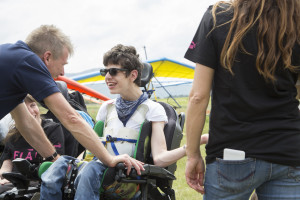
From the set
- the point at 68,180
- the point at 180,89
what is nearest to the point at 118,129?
the point at 68,180

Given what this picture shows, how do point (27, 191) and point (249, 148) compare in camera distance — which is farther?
point (27, 191)

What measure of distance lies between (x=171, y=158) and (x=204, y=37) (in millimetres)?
1258

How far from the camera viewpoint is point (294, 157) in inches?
61.6

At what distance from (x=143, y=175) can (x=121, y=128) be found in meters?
0.48

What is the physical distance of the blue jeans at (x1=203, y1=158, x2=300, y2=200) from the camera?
1563mm

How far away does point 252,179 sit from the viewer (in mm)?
1574

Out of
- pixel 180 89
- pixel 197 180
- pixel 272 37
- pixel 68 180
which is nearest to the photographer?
pixel 272 37

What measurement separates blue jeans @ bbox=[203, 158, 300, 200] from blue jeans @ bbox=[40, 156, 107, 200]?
3.26 ft

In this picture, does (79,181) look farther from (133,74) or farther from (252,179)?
(252,179)

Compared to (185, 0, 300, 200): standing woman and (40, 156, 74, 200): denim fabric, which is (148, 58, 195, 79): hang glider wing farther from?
(185, 0, 300, 200): standing woman

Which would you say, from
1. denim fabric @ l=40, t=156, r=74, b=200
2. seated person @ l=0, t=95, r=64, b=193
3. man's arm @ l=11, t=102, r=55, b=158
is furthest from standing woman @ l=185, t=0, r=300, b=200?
seated person @ l=0, t=95, r=64, b=193

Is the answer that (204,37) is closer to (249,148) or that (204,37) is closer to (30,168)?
(249,148)

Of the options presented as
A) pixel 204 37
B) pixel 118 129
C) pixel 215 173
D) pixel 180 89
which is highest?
pixel 204 37

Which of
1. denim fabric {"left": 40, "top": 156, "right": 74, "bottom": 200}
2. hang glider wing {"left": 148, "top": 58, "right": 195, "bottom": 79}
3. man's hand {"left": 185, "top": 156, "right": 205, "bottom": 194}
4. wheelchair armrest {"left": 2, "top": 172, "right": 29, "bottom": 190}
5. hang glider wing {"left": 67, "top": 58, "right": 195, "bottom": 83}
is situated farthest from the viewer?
hang glider wing {"left": 148, "top": 58, "right": 195, "bottom": 79}
